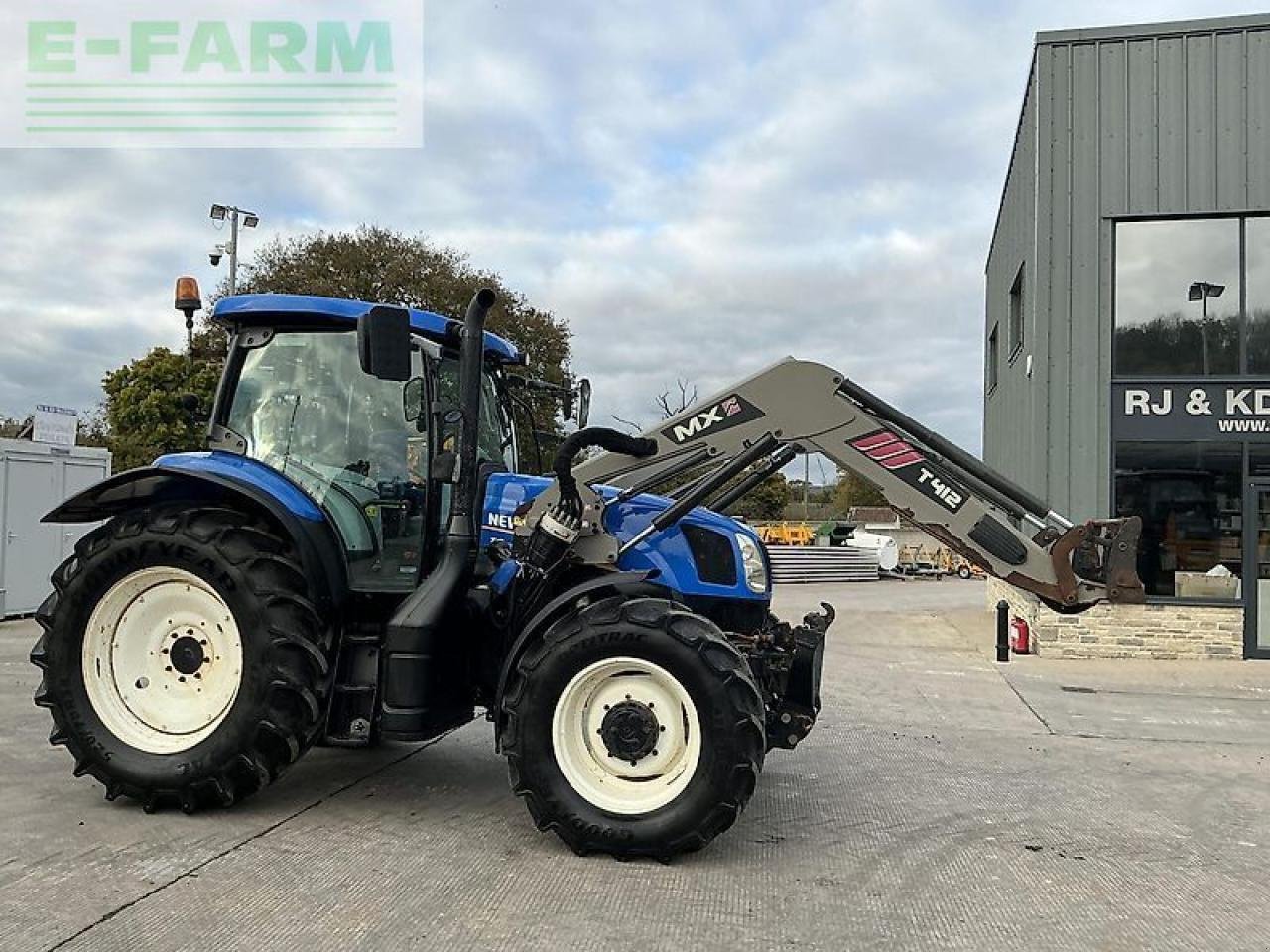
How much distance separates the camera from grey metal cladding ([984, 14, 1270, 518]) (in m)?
13.2

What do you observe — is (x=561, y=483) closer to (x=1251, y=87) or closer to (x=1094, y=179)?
(x=1094, y=179)

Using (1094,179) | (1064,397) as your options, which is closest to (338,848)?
(1064,397)

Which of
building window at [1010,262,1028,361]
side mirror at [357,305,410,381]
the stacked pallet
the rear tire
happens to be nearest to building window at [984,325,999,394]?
building window at [1010,262,1028,361]

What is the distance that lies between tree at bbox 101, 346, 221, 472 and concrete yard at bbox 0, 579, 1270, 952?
50.2 ft

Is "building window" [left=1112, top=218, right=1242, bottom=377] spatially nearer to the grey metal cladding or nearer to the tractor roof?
the grey metal cladding

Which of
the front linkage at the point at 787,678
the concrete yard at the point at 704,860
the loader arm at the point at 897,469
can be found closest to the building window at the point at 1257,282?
the concrete yard at the point at 704,860

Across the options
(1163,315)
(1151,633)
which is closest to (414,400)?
(1151,633)

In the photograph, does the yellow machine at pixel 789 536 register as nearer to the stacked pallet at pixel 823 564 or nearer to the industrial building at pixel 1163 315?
the stacked pallet at pixel 823 564

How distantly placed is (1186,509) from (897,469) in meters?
9.53

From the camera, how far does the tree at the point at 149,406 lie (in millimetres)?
22172

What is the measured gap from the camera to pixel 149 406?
22375mm

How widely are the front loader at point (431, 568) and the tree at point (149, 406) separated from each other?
1671 cm

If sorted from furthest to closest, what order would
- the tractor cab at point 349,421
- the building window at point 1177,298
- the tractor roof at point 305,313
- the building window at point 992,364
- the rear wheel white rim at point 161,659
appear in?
the building window at point 992,364 → the building window at point 1177,298 → the tractor roof at point 305,313 → the tractor cab at point 349,421 → the rear wheel white rim at point 161,659

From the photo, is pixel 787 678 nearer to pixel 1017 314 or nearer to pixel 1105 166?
pixel 1105 166
